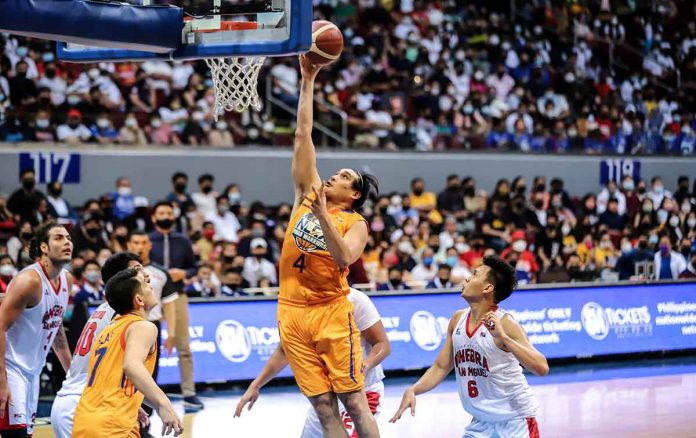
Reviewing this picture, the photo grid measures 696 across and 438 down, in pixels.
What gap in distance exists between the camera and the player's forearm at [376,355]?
677cm

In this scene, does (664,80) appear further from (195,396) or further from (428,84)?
(195,396)

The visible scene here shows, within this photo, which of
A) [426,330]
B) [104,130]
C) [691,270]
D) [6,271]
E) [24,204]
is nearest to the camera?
[6,271]

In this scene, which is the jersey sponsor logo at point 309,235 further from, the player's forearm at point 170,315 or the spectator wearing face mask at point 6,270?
the spectator wearing face mask at point 6,270

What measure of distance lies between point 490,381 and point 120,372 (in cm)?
199

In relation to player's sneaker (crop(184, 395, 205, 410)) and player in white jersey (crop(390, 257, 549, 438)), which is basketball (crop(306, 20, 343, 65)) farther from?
player's sneaker (crop(184, 395, 205, 410))

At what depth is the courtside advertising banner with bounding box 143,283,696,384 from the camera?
12.4 m

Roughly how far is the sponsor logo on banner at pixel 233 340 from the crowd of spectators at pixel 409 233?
58cm

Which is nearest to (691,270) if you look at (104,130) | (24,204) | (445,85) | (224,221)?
(445,85)

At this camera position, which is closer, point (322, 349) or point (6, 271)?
point (322, 349)

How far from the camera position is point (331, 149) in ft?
60.9

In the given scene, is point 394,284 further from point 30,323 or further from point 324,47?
point 324,47

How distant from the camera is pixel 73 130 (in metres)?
15.9

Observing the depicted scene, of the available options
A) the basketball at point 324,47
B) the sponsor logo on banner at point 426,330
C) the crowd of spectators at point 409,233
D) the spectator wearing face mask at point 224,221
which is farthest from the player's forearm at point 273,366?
the spectator wearing face mask at point 224,221

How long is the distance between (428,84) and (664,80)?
262 inches
